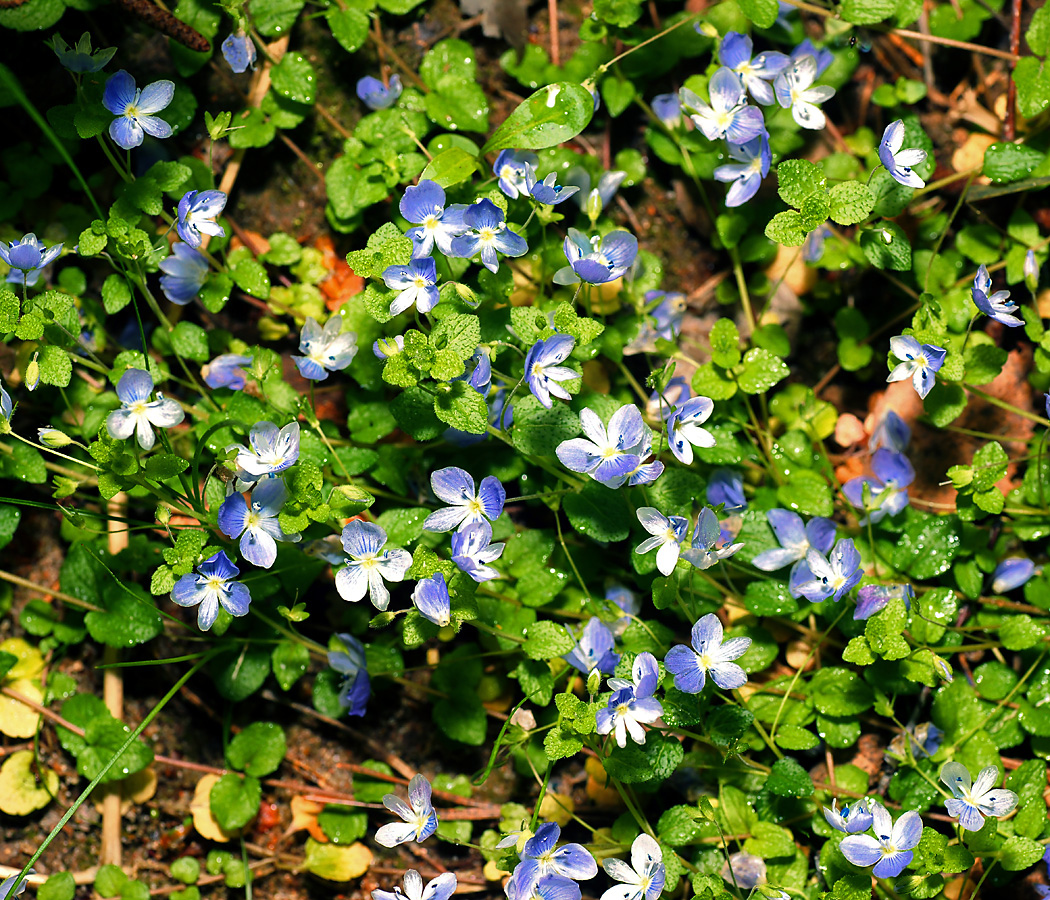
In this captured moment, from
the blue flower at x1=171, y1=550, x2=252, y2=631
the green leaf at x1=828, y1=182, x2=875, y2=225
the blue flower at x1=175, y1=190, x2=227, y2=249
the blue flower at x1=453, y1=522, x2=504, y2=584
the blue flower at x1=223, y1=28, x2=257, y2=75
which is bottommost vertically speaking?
the blue flower at x1=453, y1=522, x2=504, y2=584

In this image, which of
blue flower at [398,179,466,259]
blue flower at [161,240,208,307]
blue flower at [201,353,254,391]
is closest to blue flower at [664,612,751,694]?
blue flower at [398,179,466,259]

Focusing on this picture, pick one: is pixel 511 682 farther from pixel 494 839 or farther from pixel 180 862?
pixel 180 862

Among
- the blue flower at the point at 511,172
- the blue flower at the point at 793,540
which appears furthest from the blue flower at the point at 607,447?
the blue flower at the point at 511,172

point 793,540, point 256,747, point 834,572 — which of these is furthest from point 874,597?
point 256,747

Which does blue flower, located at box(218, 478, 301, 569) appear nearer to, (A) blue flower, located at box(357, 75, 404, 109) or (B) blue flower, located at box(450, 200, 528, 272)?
(B) blue flower, located at box(450, 200, 528, 272)

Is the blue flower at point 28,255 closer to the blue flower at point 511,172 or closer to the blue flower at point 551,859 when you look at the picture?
the blue flower at point 511,172

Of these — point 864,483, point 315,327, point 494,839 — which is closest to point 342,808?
point 494,839
